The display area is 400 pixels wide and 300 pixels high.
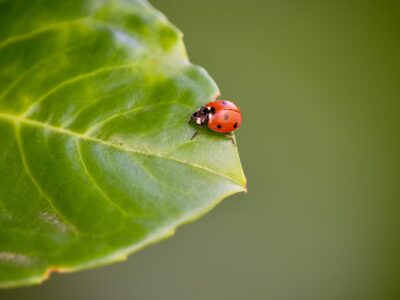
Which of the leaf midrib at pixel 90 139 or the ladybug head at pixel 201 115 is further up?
the ladybug head at pixel 201 115

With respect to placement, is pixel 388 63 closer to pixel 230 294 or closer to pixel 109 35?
pixel 230 294

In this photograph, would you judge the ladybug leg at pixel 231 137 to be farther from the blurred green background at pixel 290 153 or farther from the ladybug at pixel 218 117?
the blurred green background at pixel 290 153

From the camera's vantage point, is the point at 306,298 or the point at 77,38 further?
the point at 306,298

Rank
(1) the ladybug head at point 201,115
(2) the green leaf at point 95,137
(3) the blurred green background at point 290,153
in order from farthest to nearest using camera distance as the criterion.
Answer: (3) the blurred green background at point 290,153 < (1) the ladybug head at point 201,115 < (2) the green leaf at point 95,137

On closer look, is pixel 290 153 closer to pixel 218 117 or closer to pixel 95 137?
pixel 218 117

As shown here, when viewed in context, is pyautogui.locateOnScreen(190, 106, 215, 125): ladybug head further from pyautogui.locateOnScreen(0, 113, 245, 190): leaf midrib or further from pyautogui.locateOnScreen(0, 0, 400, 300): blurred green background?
pyautogui.locateOnScreen(0, 0, 400, 300): blurred green background

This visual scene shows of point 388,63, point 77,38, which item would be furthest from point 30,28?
point 388,63

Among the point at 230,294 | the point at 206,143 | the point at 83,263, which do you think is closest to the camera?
the point at 83,263

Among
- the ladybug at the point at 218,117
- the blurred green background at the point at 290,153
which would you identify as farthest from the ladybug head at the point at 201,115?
the blurred green background at the point at 290,153

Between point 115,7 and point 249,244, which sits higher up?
point 249,244
